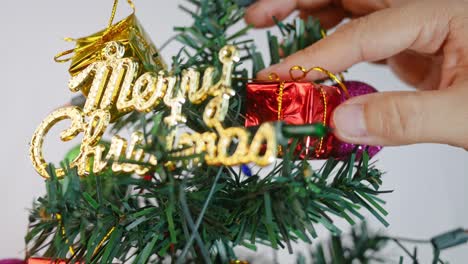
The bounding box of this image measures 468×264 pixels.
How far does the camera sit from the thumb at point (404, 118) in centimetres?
35

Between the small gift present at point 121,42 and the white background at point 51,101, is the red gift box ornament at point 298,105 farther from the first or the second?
the white background at point 51,101

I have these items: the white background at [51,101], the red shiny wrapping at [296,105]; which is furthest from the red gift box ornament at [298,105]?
the white background at [51,101]

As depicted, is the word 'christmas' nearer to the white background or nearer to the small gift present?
the small gift present

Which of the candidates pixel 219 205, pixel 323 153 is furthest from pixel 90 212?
pixel 323 153

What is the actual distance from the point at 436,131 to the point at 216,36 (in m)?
0.19

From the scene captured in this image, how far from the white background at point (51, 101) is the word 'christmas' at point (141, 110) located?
427 mm

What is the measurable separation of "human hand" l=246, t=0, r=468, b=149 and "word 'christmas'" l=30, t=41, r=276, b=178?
0.09 metres

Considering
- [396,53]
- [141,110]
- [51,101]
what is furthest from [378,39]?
[51,101]

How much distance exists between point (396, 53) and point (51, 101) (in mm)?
592

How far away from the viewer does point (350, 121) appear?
1.15 feet

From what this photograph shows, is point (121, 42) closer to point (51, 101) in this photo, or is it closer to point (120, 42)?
point (120, 42)

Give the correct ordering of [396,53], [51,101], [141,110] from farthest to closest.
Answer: [51,101] < [396,53] < [141,110]

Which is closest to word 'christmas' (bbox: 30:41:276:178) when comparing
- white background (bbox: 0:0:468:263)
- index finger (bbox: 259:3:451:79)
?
index finger (bbox: 259:3:451:79)

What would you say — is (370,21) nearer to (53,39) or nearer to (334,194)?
(334,194)
